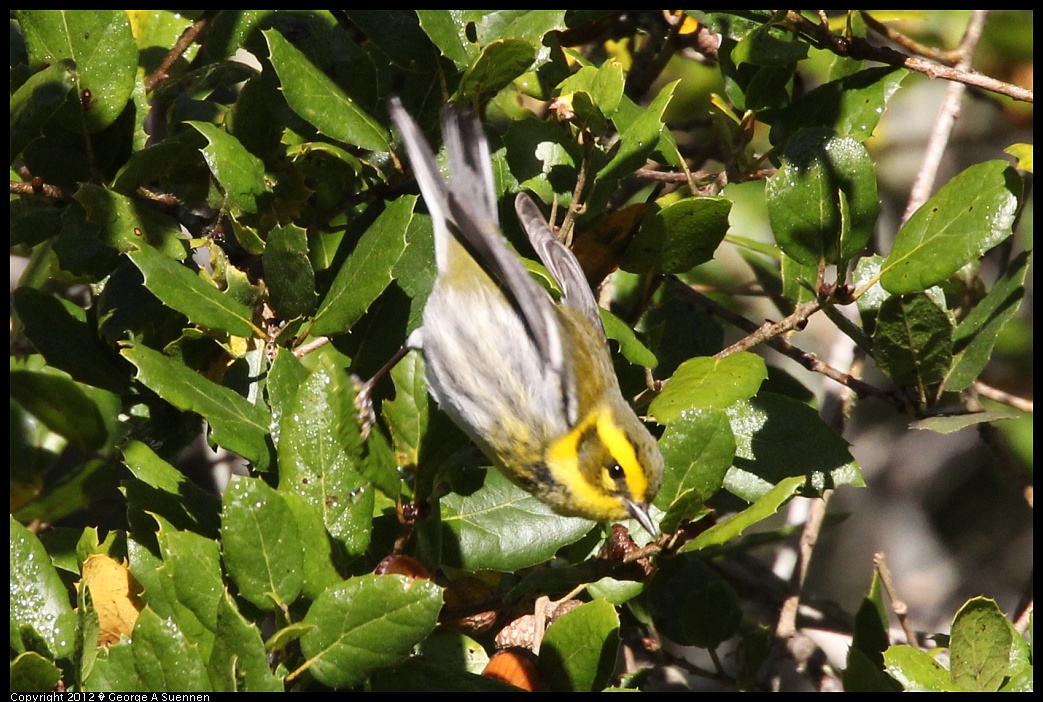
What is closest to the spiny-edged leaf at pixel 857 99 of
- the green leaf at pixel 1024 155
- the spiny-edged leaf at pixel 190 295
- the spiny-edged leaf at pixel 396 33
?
the green leaf at pixel 1024 155

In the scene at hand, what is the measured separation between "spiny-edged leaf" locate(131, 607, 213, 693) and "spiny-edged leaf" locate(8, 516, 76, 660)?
316 millimetres

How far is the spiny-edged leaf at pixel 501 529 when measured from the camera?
77.6 inches

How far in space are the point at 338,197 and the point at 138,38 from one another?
0.75 meters

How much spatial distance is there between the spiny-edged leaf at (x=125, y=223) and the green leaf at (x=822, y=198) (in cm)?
122

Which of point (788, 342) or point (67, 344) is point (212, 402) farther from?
point (788, 342)

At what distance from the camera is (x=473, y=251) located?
259cm

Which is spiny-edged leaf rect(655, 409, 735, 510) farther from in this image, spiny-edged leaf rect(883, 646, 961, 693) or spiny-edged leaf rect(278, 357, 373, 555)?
spiny-edged leaf rect(278, 357, 373, 555)

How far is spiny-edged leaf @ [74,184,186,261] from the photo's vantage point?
2053mm

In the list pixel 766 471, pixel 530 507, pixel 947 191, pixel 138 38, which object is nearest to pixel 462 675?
pixel 530 507

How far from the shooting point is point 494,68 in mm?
1947

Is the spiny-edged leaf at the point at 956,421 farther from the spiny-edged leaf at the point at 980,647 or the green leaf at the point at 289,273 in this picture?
the green leaf at the point at 289,273

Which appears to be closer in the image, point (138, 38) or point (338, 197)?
point (338, 197)

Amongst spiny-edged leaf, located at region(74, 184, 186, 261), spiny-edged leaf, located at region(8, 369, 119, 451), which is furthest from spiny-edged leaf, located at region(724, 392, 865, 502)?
spiny-edged leaf, located at region(8, 369, 119, 451)

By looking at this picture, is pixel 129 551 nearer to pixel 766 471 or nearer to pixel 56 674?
pixel 56 674
